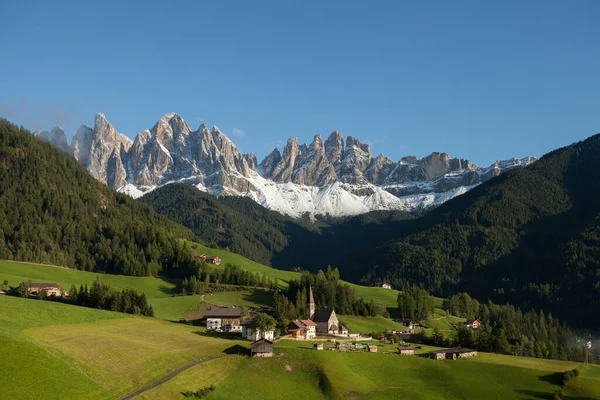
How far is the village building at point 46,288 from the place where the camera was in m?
159

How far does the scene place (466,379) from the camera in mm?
106438

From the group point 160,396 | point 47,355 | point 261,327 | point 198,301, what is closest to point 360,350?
point 261,327

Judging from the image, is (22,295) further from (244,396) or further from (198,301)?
(244,396)

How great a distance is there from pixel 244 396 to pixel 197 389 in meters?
6.89

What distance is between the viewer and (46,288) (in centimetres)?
16362

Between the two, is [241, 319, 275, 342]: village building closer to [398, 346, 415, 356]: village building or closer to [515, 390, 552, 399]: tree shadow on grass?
[398, 346, 415, 356]: village building

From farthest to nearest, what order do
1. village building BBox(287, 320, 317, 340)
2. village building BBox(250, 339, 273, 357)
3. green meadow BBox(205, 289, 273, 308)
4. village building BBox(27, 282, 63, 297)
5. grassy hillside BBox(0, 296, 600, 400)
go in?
green meadow BBox(205, 289, 273, 308)
village building BBox(27, 282, 63, 297)
village building BBox(287, 320, 317, 340)
village building BBox(250, 339, 273, 357)
grassy hillside BBox(0, 296, 600, 400)

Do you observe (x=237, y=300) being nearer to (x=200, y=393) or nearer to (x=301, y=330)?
(x=301, y=330)

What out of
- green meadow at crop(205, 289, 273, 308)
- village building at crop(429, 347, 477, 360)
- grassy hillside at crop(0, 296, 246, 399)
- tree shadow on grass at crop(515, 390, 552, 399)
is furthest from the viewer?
green meadow at crop(205, 289, 273, 308)

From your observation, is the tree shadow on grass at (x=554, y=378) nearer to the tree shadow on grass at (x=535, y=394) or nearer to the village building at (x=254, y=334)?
the tree shadow on grass at (x=535, y=394)

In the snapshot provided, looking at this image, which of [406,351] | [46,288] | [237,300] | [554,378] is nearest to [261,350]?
[406,351]

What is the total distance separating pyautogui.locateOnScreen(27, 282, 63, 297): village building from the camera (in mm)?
159125

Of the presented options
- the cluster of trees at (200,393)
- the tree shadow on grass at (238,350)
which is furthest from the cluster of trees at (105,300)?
the cluster of trees at (200,393)

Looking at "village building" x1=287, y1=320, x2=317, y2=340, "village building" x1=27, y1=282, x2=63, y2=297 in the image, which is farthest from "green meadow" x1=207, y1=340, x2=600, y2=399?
"village building" x1=27, y1=282, x2=63, y2=297
